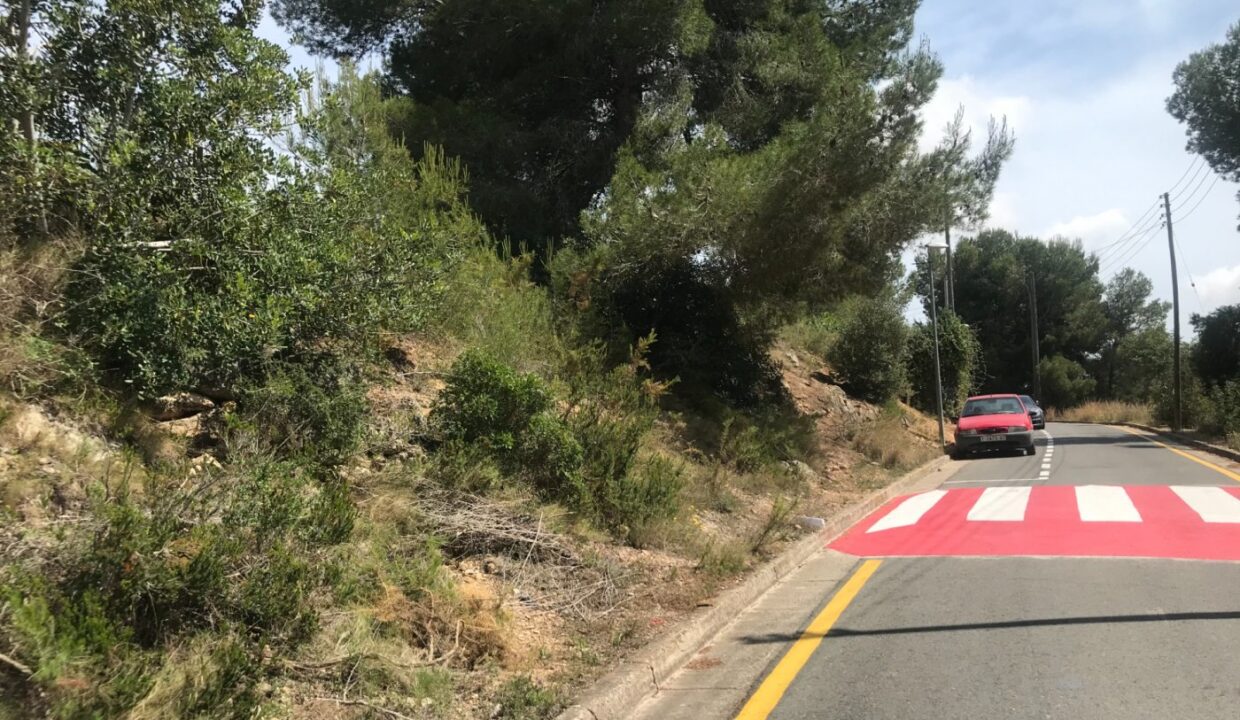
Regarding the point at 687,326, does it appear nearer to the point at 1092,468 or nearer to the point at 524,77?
the point at 524,77

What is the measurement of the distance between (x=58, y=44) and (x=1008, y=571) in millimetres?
9285

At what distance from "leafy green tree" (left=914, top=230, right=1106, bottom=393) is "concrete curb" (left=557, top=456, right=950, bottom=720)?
213 feet

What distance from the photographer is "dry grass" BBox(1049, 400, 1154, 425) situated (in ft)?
136

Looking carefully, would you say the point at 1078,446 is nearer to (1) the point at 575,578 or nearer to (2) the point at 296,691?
(1) the point at 575,578

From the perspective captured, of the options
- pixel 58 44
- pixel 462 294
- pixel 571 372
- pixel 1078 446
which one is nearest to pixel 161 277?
pixel 58 44

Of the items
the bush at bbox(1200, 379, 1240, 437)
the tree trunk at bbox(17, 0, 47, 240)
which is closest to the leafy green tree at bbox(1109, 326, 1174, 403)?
the bush at bbox(1200, 379, 1240, 437)

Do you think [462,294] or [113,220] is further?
[462,294]

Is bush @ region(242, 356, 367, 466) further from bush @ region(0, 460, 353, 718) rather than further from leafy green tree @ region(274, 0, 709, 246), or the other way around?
leafy green tree @ region(274, 0, 709, 246)

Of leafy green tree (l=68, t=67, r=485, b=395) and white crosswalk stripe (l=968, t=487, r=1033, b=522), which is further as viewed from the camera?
white crosswalk stripe (l=968, t=487, r=1033, b=522)

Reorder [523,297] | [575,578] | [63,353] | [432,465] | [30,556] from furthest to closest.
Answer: [523,297] → [432,465] → [575,578] → [63,353] → [30,556]

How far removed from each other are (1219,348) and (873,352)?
1916cm

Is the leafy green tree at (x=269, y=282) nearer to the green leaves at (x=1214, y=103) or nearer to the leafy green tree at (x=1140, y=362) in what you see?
the green leaves at (x=1214, y=103)

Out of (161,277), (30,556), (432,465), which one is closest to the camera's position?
(30,556)

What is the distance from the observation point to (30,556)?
4027 mm
